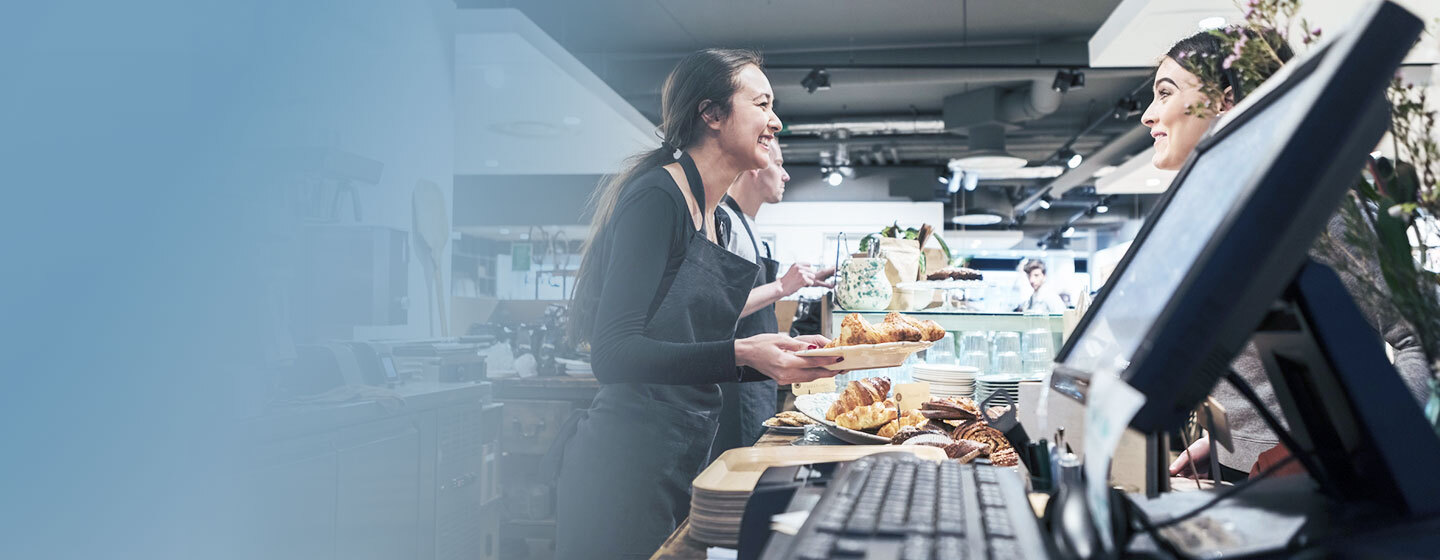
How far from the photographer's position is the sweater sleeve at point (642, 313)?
1463 millimetres

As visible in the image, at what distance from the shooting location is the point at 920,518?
1.79 ft

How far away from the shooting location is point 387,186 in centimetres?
421

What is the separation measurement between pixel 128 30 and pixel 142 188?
1.56 ft

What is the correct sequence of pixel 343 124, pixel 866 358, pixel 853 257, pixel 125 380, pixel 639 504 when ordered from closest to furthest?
pixel 866 358, pixel 639 504, pixel 853 257, pixel 125 380, pixel 343 124

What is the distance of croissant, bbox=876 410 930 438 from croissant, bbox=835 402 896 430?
0.04 ft

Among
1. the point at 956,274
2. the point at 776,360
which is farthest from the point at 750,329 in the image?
the point at 776,360

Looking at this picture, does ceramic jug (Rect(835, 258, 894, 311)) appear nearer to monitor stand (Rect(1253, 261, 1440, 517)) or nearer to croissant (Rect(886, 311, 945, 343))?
croissant (Rect(886, 311, 945, 343))

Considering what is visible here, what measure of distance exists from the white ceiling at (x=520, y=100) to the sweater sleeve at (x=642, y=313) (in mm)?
2365

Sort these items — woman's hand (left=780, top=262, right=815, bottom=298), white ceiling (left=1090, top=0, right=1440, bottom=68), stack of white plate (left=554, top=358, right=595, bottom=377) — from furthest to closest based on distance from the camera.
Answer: stack of white plate (left=554, top=358, right=595, bottom=377) < white ceiling (left=1090, top=0, right=1440, bottom=68) < woman's hand (left=780, top=262, right=815, bottom=298)

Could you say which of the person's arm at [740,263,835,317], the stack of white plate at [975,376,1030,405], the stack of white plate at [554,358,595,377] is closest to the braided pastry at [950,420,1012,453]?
the stack of white plate at [975,376,1030,405]

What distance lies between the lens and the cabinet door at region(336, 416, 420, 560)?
2.79 metres

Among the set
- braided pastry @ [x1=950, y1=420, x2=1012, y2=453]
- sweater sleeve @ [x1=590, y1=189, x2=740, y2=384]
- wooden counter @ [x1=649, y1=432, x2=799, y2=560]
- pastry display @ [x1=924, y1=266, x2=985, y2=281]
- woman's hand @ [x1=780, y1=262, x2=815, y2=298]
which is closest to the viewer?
wooden counter @ [x1=649, y1=432, x2=799, y2=560]

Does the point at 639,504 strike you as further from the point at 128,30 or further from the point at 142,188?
the point at 128,30

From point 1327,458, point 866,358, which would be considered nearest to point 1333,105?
point 1327,458
